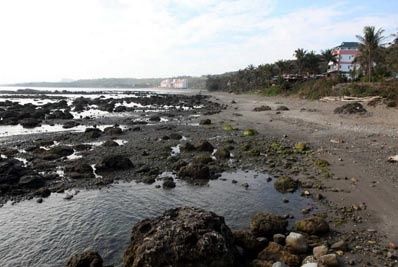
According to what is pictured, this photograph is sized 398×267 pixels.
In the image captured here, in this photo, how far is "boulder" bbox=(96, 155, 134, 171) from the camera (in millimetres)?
24266

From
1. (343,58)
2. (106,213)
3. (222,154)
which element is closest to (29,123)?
(222,154)

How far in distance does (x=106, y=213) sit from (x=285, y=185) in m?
8.91

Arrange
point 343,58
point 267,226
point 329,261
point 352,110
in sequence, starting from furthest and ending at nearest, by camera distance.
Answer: point 343,58 < point 352,110 < point 267,226 < point 329,261

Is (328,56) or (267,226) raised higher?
(328,56)

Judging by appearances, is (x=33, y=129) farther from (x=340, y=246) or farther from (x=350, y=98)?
(x=350, y=98)

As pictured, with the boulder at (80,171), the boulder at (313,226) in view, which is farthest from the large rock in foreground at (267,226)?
the boulder at (80,171)

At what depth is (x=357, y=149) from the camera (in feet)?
86.0

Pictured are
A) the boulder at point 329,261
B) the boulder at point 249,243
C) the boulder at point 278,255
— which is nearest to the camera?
the boulder at point 329,261

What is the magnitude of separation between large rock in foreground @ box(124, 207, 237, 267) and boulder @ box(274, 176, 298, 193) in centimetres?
868

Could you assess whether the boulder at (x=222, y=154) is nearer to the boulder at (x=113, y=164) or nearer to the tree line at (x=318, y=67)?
the boulder at (x=113, y=164)

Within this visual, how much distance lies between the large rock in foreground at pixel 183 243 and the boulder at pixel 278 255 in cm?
104

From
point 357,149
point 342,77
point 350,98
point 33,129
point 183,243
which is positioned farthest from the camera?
point 342,77

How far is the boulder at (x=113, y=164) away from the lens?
2427 cm

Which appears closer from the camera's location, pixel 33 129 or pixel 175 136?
pixel 175 136
